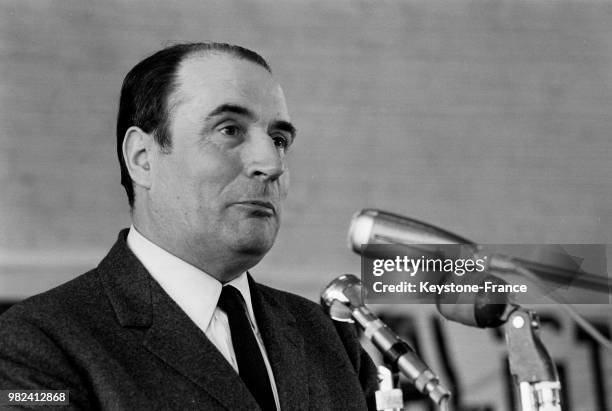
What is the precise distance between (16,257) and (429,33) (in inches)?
53.4

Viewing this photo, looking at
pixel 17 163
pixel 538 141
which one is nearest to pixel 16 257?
pixel 17 163

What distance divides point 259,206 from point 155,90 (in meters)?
0.29

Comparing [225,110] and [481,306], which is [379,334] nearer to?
[481,306]

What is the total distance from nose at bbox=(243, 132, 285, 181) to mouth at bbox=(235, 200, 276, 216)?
0.04 metres

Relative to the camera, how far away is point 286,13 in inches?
98.3

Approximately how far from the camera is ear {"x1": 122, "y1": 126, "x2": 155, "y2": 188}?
1456 mm

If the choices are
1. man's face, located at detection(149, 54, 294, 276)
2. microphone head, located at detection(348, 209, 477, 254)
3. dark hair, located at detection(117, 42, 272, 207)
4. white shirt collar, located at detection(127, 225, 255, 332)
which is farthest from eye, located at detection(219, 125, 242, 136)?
microphone head, located at detection(348, 209, 477, 254)

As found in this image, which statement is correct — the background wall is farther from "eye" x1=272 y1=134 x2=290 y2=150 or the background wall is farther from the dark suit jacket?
the dark suit jacket

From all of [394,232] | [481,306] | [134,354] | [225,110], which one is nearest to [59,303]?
[134,354]

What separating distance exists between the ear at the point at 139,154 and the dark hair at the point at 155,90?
0.01 metres

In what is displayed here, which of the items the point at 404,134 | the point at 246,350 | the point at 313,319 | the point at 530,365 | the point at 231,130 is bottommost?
the point at 530,365

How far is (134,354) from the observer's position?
1217 mm

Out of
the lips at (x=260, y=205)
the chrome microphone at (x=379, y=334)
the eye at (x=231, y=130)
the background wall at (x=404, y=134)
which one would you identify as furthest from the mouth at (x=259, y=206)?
the background wall at (x=404, y=134)

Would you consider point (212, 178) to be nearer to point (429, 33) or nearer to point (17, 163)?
point (17, 163)
